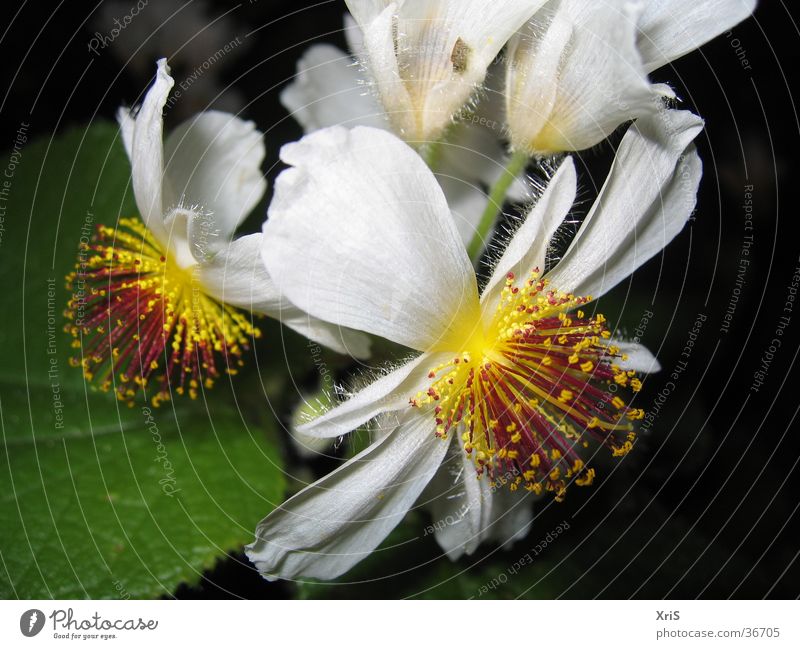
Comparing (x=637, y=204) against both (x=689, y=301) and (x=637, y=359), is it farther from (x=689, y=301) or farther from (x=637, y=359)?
(x=689, y=301)

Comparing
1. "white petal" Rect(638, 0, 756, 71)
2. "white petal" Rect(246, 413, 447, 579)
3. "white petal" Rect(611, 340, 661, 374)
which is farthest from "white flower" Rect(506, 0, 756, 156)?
"white petal" Rect(246, 413, 447, 579)

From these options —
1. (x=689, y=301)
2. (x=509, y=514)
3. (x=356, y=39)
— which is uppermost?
(x=356, y=39)

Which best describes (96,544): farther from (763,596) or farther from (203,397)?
(763,596)

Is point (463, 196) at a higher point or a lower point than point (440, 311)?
higher

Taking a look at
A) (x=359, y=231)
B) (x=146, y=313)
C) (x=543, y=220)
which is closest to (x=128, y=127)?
(x=146, y=313)

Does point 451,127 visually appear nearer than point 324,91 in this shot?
Yes
